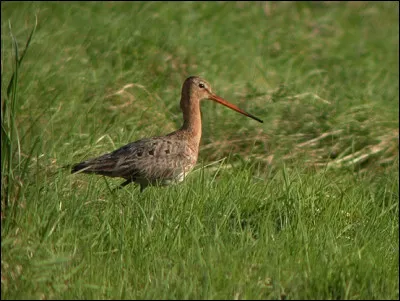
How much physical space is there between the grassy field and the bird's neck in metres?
0.25

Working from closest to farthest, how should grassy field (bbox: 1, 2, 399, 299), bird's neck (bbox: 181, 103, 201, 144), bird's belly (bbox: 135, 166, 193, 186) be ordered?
grassy field (bbox: 1, 2, 399, 299) → bird's belly (bbox: 135, 166, 193, 186) → bird's neck (bbox: 181, 103, 201, 144)

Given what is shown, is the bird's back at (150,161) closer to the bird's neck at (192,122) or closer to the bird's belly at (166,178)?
the bird's belly at (166,178)

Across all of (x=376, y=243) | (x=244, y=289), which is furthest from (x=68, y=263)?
(x=376, y=243)

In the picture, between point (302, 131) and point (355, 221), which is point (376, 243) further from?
point (302, 131)

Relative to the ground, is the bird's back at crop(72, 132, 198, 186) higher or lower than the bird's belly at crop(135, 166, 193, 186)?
higher

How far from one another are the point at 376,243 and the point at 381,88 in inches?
193

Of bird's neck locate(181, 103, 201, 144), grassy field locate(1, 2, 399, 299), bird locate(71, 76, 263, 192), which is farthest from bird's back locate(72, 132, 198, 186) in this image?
bird's neck locate(181, 103, 201, 144)

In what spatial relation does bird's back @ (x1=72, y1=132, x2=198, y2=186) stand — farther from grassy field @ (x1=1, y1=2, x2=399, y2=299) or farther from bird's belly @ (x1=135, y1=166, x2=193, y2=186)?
grassy field @ (x1=1, y1=2, x2=399, y2=299)

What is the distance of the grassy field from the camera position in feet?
17.1

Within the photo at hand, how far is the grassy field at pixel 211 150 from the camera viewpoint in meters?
5.21

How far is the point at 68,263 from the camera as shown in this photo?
17.1 feet

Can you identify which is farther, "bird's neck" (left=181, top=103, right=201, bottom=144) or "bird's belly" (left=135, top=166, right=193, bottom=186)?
"bird's neck" (left=181, top=103, right=201, bottom=144)

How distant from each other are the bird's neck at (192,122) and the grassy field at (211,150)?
25 centimetres

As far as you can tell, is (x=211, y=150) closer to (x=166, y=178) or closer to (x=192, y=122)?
(x=192, y=122)
